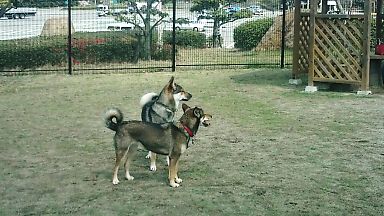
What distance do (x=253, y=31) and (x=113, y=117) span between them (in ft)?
48.9

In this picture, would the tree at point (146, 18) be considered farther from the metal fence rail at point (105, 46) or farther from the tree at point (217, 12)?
the tree at point (217, 12)

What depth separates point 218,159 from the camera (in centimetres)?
652

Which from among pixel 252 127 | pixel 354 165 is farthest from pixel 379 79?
pixel 354 165

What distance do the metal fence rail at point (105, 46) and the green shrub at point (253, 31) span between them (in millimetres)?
1084

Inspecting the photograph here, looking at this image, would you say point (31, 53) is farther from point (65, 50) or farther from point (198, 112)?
point (198, 112)

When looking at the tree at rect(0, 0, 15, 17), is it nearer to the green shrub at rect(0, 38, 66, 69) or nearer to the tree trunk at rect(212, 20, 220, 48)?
the green shrub at rect(0, 38, 66, 69)

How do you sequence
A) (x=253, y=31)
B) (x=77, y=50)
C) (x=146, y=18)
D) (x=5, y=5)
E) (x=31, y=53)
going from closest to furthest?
(x=5, y=5)
(x=31, y=53)
(x=77, y=50)
(x=146, y=18)
(x=253, y=31)

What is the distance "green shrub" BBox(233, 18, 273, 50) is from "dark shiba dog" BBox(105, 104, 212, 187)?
14228 millimetres

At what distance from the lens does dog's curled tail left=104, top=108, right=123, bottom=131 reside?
543cm

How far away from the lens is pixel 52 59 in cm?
1496

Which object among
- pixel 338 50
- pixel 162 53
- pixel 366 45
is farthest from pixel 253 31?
pixel 366 45

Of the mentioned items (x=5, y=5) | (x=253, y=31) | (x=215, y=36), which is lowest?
(x=215, y=36)

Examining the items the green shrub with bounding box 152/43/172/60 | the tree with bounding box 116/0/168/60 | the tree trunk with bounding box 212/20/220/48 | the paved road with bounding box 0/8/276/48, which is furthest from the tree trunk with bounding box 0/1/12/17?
the tree trunk with bounding box 212/20/220/48

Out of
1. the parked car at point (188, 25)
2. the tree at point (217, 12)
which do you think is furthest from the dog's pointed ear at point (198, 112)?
the tree at point (217, 12)
